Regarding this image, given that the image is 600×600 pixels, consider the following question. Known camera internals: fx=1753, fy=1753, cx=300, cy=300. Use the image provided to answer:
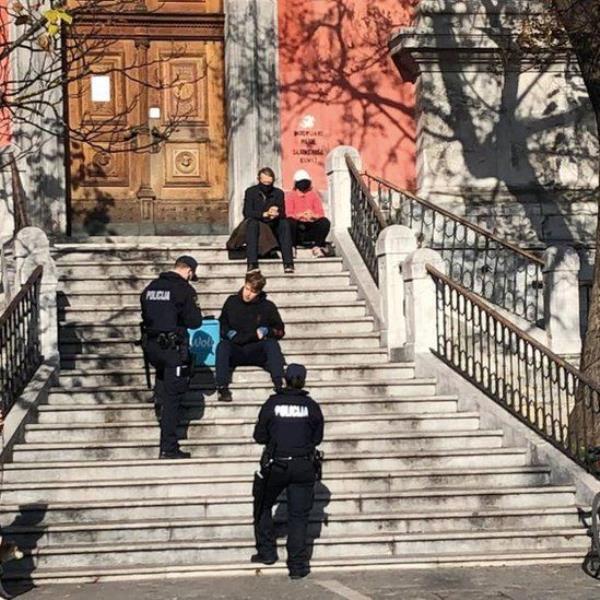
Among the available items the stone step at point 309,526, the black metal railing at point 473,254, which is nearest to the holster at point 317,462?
the stone step at point 309,526

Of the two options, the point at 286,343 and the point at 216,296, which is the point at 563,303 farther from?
the point at 216,296

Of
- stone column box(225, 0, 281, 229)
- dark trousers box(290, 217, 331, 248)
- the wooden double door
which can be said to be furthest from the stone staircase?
stone column box(225, 0, 281, 229)

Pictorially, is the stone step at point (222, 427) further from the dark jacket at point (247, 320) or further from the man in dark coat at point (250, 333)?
the dark jacket at point (247, 320)

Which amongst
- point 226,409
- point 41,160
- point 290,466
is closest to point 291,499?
point 290,466

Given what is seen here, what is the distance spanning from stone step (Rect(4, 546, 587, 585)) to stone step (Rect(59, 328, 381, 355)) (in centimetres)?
399

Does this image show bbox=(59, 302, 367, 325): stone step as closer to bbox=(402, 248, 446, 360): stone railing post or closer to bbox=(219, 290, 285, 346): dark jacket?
bbox=(402, 248, 446, 360): stone railing post

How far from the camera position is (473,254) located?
2062 centimetres

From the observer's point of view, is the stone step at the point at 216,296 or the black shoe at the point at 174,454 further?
the stone step at the point at 216,296

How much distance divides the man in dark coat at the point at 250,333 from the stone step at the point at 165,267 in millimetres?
2322

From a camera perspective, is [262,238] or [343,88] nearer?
[262,238]

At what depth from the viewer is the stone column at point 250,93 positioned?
2147cm

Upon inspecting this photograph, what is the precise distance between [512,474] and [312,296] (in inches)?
160

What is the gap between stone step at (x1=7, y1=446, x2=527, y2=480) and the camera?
→ 1519 cm

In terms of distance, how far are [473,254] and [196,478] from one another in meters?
6.63
